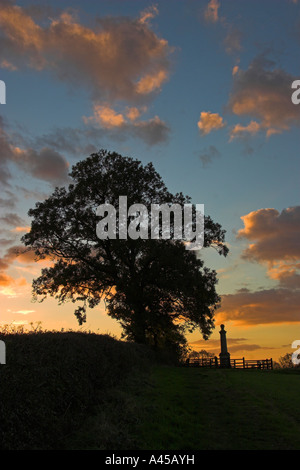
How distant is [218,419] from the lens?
40.8 ft

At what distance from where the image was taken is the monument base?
4138 centimetres

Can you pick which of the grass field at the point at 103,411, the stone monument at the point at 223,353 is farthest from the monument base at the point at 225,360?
the grass field at the point at 103,411

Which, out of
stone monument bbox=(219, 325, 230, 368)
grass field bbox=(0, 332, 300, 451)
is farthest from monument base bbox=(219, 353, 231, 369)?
grass field bbox=(0, 332, 300, 451)

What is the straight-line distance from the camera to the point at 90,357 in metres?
13.6

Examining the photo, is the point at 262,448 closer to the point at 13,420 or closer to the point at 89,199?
the point at 13,420

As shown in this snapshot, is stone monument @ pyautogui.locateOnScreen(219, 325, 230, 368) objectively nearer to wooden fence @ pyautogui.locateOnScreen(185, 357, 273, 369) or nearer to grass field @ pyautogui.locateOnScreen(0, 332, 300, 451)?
wooden fence @ pyautogui.locateOnScreen(185, 357, 273, 369)

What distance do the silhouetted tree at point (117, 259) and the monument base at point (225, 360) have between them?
6743 mm

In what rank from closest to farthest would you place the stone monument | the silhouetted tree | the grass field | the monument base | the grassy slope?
1. the grass field
2. the grassy slope
3. the silhouetted tree
4. the monument base
5. the stone monument

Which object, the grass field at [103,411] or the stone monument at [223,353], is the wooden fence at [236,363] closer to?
the stone monument at [223,353]

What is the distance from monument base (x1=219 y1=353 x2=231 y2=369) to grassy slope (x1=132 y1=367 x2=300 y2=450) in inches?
944

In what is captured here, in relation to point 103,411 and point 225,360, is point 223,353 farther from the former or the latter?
point 103,411

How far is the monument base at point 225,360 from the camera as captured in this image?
41375 millimetres

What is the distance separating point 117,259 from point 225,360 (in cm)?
1773

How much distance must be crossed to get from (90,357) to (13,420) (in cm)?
562
